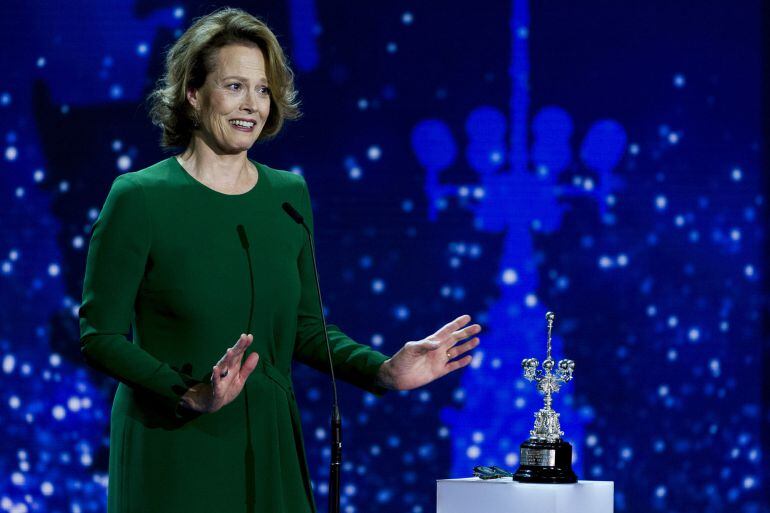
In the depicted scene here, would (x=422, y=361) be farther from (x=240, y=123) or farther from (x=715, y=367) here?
(x=715, y=367)

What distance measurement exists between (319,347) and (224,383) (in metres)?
0.36

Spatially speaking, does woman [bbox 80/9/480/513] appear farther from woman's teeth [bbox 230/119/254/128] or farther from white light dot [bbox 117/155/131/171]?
white light dot [bbox 117/155/131/171]

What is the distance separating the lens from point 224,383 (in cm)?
141

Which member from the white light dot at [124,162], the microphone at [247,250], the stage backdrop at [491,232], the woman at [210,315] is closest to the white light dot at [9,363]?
the stage backdrop at [491,232]

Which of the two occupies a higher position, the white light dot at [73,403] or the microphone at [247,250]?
the microphone at [247,250]

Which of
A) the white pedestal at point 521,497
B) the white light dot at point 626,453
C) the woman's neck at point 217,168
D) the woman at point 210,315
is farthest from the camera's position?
the white light dot at point 626,453

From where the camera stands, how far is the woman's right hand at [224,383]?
1.40m

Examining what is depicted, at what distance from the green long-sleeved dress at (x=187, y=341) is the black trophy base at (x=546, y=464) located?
1.22m

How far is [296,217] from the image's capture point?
5.57ft

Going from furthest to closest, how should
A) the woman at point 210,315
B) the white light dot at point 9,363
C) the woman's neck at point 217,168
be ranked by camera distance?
the white light dot at point 9,363, the woman's neck at point 217,168, the woman at point 210,315

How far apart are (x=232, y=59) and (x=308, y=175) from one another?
5.95 ft

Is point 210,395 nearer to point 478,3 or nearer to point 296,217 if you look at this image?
point 296,217

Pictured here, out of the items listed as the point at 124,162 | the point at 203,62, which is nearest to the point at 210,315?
the point at 203,62

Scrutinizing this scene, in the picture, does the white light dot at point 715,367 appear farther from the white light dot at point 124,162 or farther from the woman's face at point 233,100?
the woman's face at point 233,100
